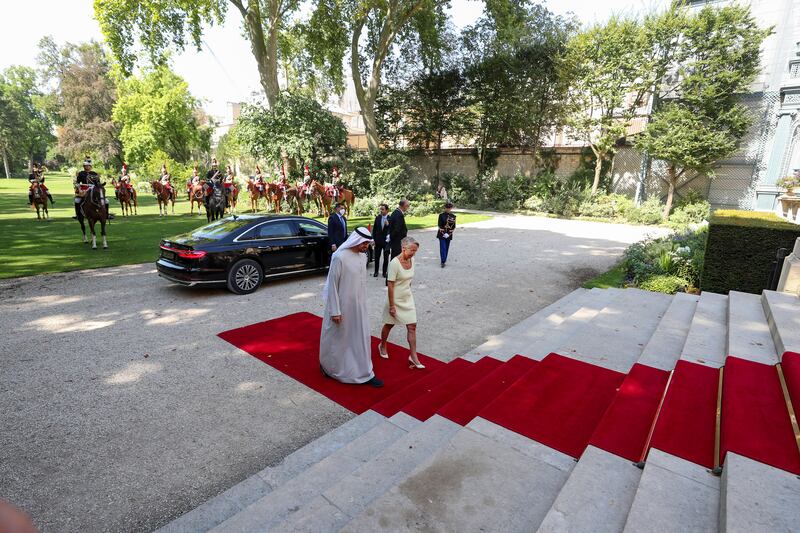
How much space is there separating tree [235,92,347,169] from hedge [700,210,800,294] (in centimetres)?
2062

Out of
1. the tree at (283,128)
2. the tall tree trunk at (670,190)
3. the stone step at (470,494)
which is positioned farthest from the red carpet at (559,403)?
the tall tree trunk at (670,190)

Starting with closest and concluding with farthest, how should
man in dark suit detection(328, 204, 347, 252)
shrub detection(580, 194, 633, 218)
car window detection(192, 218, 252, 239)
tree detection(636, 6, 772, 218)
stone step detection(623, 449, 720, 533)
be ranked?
stone step detection(623, 449, 720, 533) → car window detection(192, 218, 252, 239) → man in dark suit detection(328, 204, 347, 252) → tree detection(636, 6, 772, 218) → shrub detection(580, 194, 633, 218)

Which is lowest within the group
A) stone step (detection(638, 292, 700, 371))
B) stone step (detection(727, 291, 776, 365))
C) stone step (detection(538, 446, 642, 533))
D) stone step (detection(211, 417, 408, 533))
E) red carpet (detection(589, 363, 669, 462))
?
stone step (detection(211, 417, 408, 533))

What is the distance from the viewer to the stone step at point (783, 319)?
4.30 meters

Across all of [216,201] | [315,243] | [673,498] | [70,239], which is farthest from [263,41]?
[673,498]

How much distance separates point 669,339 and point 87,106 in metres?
63.3

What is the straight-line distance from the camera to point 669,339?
5438mm

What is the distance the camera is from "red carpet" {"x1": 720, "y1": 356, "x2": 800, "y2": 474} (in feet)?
9.00

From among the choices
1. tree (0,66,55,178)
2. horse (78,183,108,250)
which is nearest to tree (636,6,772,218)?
horse (78,183,108,250)

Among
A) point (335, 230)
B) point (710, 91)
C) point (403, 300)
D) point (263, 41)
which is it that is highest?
point (263, 41)

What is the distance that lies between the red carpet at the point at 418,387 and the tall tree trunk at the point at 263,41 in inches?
855

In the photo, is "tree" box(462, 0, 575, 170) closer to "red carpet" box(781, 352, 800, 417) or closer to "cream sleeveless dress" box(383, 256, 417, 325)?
"cream sleeveless dress" box(383, 256, 417, 325)

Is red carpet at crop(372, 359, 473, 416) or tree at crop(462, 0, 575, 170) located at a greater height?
tree at crop(462, 0, 575, 170)

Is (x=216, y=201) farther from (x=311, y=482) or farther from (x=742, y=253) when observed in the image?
(x=742, y=253)
